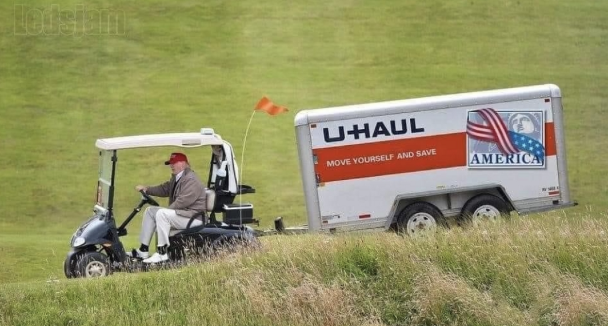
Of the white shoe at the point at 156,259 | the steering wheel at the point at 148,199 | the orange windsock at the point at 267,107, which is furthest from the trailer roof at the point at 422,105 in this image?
the white shoe at the point at 156,259

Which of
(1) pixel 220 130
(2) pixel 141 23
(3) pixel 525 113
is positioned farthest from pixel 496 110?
(2) pixel 141 23

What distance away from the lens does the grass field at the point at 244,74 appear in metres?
28.4

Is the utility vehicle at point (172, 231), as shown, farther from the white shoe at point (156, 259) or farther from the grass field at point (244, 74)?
the grass field at point (244, 74)

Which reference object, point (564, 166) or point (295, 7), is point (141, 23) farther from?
point (564, 166)

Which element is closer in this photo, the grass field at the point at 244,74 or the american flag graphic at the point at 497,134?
the american flag graphic at the point at 497,134

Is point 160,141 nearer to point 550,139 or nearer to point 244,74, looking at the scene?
point 550,139

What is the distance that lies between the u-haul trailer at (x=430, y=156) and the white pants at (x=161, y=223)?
127 inches

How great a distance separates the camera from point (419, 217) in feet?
61.0

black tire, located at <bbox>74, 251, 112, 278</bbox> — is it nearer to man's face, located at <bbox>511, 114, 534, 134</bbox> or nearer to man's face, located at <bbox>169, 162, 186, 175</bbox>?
man's face, located at <bbox>169, 162, 186, 175</bbox>

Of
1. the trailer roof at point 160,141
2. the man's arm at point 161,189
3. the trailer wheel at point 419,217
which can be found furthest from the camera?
the trailer wheel at point 419,217

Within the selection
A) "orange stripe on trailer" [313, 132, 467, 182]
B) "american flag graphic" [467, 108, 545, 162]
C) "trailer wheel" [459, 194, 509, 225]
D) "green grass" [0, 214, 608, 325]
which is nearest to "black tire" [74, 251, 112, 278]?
"green grass" [0, 214, 608, 325]

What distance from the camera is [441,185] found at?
18.5m

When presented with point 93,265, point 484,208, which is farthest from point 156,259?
point 484,208

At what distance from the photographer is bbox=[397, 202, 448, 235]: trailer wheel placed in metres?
18.5
